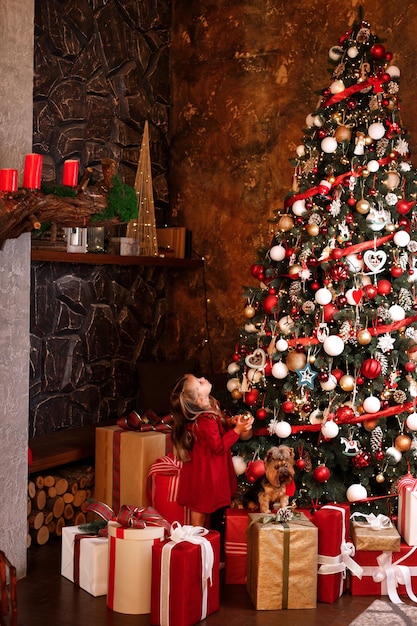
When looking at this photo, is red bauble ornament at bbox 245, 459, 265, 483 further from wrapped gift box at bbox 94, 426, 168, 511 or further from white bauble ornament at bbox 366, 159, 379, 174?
white bauble ornament at bbox 366, 159, 379, 174

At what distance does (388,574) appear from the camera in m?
4.05

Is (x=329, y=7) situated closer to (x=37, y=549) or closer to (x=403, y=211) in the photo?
(x=403, y=211)

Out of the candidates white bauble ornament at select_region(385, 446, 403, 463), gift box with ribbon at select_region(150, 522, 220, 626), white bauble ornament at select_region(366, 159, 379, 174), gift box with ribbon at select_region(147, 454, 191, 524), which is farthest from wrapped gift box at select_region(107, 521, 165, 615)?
white bauble ornament at select_region(366, 159, 379, 174)

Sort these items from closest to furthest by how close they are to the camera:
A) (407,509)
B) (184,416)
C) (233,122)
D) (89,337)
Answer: (407,509)
(184,416)
(89,337)
(233,122)

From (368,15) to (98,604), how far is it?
14.1 feet

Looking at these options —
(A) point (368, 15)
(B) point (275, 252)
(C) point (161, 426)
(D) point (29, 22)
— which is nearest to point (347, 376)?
(B) point (275, 252)

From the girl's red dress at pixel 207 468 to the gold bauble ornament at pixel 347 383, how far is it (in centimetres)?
64

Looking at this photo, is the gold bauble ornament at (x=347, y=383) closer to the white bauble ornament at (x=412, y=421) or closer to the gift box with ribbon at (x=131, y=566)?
the white bauble ornament at (x=412, y=421)

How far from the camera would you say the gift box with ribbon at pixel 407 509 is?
161 inches

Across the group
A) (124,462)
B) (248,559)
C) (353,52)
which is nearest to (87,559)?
(248,559)

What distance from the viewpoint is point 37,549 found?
483 centimetres

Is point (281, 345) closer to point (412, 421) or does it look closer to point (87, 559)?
point (412, 421)

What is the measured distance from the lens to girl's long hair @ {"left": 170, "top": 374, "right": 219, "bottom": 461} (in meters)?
4.43

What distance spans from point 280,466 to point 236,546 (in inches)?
19.2
